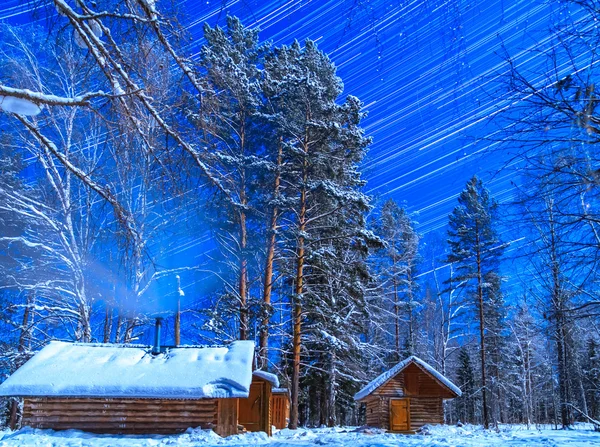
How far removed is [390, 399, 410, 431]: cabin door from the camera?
22.5 metres

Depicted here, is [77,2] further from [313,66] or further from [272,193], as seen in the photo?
[313,66]

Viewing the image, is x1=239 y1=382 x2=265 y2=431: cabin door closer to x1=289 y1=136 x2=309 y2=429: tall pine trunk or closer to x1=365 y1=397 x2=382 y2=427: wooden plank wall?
x1=289 y1=136 x2=309 y2=429: tall pine trunk

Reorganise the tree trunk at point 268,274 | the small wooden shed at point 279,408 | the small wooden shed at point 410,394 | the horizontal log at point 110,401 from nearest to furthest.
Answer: the horizontal log at point 110,401 → the tree trunk at point 268,274 → the small wooden shed at point 410,394 → the small wooden shed at point 279,408

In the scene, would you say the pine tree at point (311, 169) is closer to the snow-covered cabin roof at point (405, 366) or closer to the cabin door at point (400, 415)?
the snow-covered cabin roof at point (405, 366)

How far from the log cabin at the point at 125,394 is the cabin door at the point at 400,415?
8726mm

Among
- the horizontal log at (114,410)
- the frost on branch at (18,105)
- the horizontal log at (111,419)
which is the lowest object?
the horizontal log at (111,419)

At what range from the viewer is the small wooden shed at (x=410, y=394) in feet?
74.4

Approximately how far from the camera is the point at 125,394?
1570cm

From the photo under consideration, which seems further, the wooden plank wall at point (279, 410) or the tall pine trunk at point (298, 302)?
the wooden plank wall at point (279, 410)

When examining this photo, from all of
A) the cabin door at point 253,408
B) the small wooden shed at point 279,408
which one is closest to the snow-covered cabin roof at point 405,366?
the small wooden shed at point 279,408

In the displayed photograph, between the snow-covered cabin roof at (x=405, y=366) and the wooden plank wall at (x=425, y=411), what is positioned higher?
the snow-covered cabin roof at (x=405, y=366)

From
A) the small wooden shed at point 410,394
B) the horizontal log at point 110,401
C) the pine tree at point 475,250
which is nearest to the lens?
the horizontal log at point 110,401

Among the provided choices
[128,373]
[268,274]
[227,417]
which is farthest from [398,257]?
[128,373]

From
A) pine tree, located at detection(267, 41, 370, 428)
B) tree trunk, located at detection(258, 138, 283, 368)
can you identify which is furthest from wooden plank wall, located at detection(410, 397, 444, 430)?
tree trunk, located at detection(258, 138, 283, 368)
